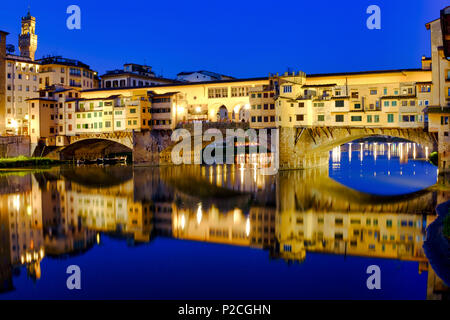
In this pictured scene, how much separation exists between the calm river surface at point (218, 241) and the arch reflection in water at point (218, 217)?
68 mm

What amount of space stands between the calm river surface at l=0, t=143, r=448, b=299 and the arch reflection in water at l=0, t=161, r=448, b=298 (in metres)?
0.07

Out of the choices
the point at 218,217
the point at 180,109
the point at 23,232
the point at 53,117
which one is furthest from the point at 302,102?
the point at 53,117

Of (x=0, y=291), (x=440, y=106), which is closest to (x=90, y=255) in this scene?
(x=0, y=291)

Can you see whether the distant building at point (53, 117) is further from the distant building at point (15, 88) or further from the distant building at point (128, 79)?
the distant building at point (128, 79)

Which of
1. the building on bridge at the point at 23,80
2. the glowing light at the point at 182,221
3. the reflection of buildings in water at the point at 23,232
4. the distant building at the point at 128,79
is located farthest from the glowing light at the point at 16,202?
the distant building at the point at 128,79

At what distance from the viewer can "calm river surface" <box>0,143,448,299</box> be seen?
1363 centimetres

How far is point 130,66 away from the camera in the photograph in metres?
78.9

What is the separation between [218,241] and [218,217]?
195 inches

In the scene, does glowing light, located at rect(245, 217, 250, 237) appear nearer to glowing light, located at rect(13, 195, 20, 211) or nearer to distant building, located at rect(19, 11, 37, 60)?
glowing light, located at rect(13, 195, 20, 211)

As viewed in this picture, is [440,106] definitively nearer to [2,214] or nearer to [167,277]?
[167,277]

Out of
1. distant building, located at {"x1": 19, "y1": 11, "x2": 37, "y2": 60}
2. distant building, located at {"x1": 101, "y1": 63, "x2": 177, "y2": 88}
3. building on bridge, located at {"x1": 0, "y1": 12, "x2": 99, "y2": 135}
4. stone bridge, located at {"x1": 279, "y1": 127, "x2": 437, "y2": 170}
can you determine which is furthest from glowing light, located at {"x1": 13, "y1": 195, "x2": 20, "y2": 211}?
distant building, located at {"x1": 19, "y1": 11, "x2": 37, "y2": 60}

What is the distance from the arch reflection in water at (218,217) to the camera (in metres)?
18.1
